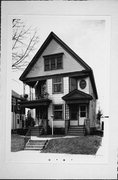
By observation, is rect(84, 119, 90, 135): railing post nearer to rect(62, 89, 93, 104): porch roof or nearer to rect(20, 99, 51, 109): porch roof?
rect(62, 89, 93, 104): porch roof

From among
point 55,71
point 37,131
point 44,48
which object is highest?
point 44,48

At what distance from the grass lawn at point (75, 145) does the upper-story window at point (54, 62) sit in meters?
0.77

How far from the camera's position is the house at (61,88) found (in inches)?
99.7

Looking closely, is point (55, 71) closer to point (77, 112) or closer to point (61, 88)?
point (61, 88)

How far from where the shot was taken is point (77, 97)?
2539 millimetres

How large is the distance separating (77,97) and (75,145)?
51cm

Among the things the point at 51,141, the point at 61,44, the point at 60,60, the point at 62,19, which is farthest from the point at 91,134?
the point at 62,19

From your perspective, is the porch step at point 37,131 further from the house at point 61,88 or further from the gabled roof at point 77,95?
the gabled roof at point 77,95

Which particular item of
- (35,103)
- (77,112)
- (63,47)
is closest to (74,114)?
(77,112)

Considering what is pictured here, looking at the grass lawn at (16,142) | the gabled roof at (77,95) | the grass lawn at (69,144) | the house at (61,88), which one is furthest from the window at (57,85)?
the grass lawn at (16,142)

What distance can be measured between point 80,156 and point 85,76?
33.3 inches

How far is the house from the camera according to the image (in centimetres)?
253

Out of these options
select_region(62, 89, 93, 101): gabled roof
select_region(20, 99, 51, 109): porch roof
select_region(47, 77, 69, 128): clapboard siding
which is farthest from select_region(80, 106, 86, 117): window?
select_region(20, 99, 51, 109): porch roof

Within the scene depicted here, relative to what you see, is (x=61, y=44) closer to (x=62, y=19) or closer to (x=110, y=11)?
(x=62, y=19)
